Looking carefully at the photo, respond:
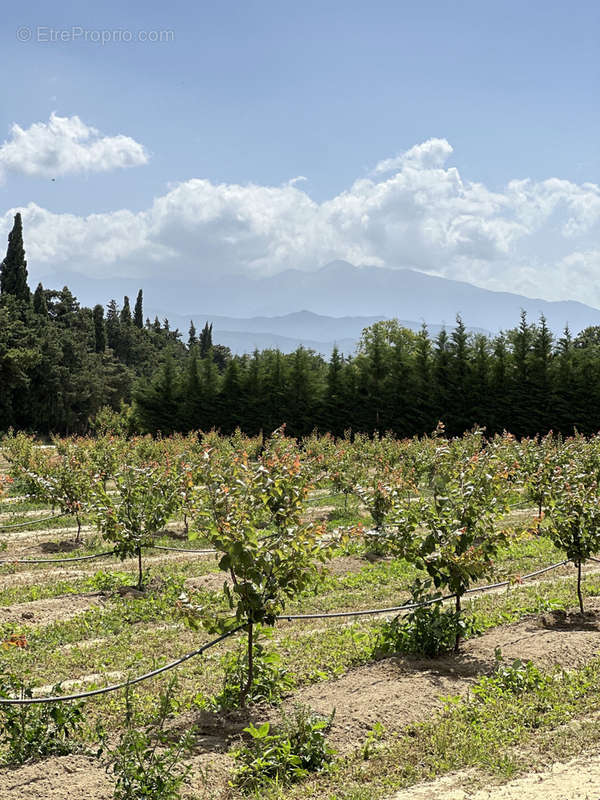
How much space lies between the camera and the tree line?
31.9 meters

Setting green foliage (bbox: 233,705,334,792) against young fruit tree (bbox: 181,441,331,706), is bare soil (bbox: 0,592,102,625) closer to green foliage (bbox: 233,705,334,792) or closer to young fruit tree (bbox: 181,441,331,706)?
young fruit tree (bbox: 181,441,331,706)

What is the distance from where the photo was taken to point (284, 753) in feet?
17.3

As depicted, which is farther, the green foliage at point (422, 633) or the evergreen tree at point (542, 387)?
the evergreen tree at point (542, 387)

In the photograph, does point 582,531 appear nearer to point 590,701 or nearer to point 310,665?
point 590,701

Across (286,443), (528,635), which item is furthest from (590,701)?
(286,443)

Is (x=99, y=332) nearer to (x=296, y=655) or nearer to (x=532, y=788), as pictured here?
(x=296, y=655)

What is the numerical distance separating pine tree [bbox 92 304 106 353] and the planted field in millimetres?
52571

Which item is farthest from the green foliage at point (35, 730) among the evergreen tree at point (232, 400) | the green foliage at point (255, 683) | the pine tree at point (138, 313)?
the pine tree at point (138, 313)

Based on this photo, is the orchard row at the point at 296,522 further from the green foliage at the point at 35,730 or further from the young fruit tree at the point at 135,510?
the green foliage at the point at 35,730

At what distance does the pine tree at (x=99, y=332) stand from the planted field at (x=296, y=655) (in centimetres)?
5257

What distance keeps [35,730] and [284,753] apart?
6.73 feet

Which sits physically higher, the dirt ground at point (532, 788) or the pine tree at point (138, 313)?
the pine tree at point (138, 313)

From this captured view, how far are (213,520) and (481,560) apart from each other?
3.06m

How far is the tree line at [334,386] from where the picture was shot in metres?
31.9
